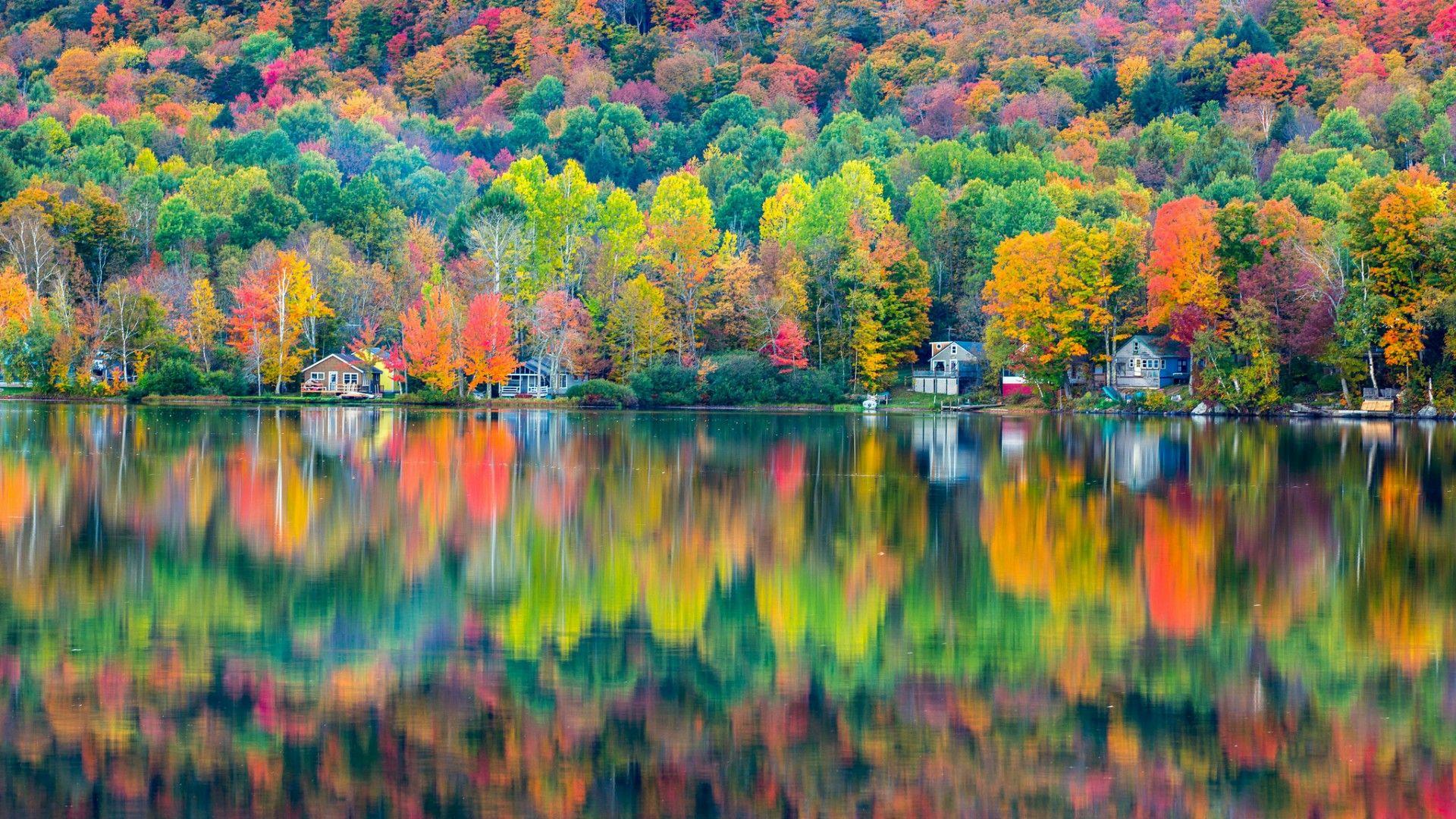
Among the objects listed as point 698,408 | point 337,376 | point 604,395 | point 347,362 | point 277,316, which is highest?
point 277,316

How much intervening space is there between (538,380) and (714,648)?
73.8 m

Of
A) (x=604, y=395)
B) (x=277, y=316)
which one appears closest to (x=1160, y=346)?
(x=604, y=395)

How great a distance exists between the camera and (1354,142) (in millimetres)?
115812

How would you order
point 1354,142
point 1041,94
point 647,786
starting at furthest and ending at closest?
point 1041,94, point 1354,142, point 647,786

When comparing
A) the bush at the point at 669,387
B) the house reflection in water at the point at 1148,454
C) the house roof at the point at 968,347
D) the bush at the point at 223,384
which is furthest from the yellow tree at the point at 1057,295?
the bush at the point at 223,384

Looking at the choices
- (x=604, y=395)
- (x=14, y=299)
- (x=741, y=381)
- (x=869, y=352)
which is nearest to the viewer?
(x=14, y=299)

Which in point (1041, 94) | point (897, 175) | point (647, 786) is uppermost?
point (1041, 94)

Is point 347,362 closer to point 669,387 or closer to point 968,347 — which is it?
point 669,387

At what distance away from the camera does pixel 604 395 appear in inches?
3226

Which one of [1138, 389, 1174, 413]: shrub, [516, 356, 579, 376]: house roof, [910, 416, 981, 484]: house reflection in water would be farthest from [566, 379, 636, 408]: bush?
[1138, 389, 1174, 413]: shrub

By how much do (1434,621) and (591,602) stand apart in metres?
10.2

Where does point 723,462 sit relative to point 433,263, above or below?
below

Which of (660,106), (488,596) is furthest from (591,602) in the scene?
(660,106)

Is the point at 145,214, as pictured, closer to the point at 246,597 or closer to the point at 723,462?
the point at 723,462
